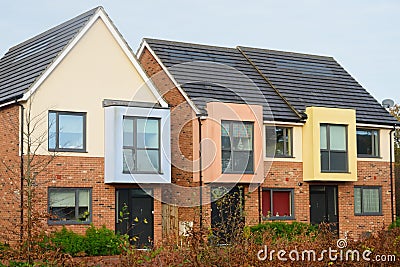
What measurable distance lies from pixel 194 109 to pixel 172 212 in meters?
4.18

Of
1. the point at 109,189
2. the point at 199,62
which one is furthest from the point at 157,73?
the point at 109,189

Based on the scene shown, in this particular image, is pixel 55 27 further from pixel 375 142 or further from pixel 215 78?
pixel 375 142

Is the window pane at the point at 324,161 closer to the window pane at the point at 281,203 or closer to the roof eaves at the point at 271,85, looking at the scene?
the roof eaves at the point at 271,85

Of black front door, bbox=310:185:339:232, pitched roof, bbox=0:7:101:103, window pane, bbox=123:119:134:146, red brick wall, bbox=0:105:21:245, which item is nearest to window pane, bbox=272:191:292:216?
black front door, bbox=310:185:339:232

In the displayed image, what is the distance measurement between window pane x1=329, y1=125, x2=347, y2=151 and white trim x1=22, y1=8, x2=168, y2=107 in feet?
27.0

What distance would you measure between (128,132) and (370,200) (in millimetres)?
12826

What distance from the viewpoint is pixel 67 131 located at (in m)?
27.0

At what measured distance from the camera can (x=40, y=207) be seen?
1017 inches

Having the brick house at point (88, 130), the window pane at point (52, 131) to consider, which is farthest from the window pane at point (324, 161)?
the window pane at point (52, 131)

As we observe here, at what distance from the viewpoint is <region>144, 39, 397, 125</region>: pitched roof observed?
→ 32469 millimetres

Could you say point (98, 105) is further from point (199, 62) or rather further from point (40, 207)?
point (199, 62)

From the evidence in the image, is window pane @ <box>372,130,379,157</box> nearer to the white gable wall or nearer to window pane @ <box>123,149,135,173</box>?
the white gable wall

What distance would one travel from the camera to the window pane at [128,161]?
1087 inches

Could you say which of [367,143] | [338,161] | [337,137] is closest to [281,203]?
[338,161]
